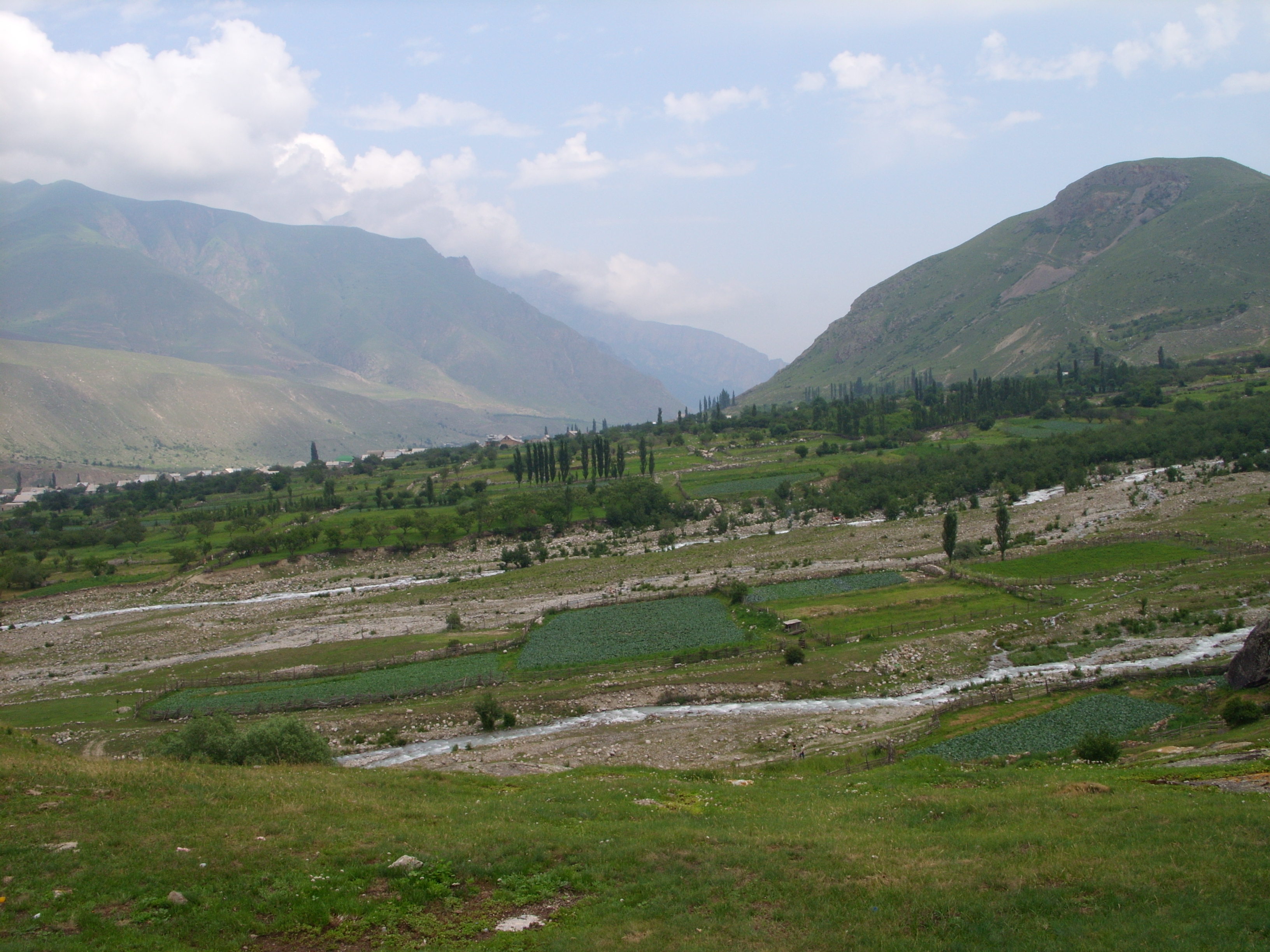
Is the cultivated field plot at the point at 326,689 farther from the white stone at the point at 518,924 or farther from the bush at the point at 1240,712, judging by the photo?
the bush at the point at 1240,712

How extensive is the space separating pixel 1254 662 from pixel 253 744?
37.0 meters

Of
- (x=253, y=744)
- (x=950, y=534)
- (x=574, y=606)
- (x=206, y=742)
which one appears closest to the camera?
(x=253, y=744)

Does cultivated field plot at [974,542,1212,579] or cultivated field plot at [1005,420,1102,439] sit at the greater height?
cultivated field plot at [1005,420,1102,439]

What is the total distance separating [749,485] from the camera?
11894 centimetres

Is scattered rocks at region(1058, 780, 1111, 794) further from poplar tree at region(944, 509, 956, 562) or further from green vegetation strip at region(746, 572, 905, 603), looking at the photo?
→ poplar tree at region(944, 509, 956, 562)

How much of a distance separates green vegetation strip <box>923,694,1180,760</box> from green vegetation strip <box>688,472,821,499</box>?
80.0 metres

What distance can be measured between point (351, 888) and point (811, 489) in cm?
9805

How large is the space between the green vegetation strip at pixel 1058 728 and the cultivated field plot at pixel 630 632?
63.5ft

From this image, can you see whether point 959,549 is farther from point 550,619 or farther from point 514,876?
point 514,876

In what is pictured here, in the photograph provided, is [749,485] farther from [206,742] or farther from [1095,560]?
[206,742]

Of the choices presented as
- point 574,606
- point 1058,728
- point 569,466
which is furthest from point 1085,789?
point 569,466

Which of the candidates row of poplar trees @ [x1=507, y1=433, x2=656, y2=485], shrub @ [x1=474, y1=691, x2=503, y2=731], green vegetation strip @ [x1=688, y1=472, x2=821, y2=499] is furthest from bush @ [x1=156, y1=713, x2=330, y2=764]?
row of poplar trees @ [x1=507, y1=433, x2=656, y2=485]

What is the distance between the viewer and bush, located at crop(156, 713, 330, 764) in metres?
27.4

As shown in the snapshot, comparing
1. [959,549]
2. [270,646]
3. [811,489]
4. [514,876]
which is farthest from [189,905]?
[811,489]
